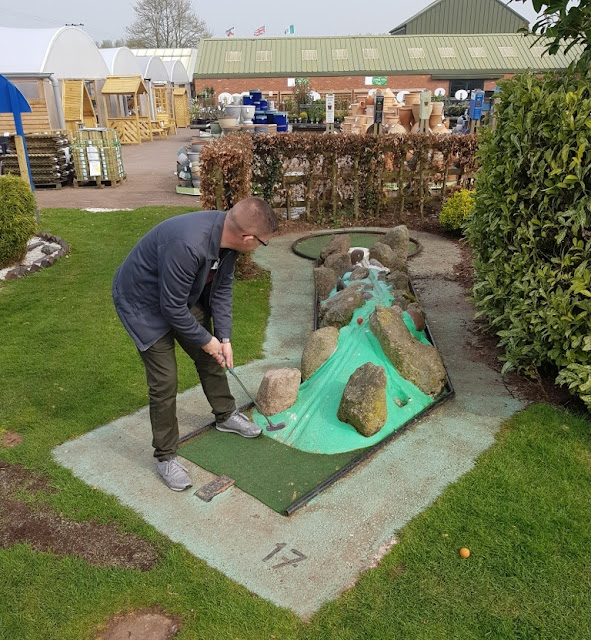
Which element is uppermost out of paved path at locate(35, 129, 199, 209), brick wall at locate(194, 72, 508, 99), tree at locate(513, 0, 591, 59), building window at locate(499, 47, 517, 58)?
building window at locate(499, 47, 517, 58)

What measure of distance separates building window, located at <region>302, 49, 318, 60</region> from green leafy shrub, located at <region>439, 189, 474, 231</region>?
113ft

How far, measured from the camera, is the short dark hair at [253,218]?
3.24 m

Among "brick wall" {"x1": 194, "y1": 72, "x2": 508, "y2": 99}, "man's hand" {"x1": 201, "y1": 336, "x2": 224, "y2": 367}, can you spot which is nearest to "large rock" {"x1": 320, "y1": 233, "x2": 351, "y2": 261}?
"man's hand" {"x1": 201, "y1": 336, "x2": 224, "y2": 367}

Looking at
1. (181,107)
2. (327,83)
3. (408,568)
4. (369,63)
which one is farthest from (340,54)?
(408,568)

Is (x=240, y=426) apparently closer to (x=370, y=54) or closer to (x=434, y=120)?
(x=434, y=120)

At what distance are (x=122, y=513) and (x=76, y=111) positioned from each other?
2472cm

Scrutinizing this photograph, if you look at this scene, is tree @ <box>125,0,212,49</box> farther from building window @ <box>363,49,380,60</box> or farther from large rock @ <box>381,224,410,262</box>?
large rock @ <box>381,224,410,262</box>

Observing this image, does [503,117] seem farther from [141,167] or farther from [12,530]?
[141,167]

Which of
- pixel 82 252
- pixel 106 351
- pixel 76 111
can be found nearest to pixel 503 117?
pixel 106 351

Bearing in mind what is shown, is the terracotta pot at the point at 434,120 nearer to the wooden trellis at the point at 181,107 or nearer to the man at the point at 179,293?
the man at the point at 179,293

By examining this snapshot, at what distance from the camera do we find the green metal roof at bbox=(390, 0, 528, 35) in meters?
45.5

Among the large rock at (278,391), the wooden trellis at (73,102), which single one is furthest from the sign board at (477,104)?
the wooden trellis at (73,102)

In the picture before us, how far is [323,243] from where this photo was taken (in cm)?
1059

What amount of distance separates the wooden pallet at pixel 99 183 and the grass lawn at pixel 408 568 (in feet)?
42.4
